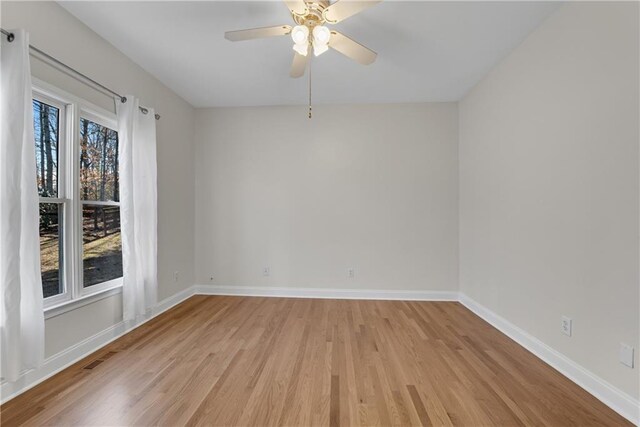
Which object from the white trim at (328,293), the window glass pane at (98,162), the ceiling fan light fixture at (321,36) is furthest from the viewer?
the white trim at (328,293)

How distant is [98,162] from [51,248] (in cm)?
84

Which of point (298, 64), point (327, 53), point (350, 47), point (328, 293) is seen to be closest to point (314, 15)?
point (350, 47)

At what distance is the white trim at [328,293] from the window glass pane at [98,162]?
185 cm

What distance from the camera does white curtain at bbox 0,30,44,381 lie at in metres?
1.59

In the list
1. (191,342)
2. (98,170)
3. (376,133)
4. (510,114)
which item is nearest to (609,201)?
(510,114)

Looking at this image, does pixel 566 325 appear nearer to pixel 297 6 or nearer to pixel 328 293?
pixel 328 293

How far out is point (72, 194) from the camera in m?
2.17

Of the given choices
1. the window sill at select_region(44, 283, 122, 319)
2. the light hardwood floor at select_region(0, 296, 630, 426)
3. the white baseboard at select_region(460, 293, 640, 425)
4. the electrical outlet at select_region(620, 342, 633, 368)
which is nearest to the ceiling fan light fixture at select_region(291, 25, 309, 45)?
the light hardwood floor at select_region(0, 296, 630, 426)

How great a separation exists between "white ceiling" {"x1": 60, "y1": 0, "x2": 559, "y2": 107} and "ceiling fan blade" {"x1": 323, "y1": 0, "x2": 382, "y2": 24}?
16.4 inches

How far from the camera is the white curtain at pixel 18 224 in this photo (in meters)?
1.59

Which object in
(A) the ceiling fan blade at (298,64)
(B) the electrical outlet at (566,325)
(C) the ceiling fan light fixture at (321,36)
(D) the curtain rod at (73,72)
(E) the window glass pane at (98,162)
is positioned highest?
(A) the ceiling fan blade at (298,64)

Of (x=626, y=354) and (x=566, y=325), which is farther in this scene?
(x=566, y=325)

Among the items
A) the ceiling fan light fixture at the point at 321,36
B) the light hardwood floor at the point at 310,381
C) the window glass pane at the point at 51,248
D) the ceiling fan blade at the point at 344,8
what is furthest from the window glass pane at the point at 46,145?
the ceiling fan blade at the point at 344,8

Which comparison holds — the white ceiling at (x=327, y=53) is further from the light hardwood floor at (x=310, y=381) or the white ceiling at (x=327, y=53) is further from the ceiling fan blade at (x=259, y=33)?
the light hardwood floor at (x=310, y=381)
